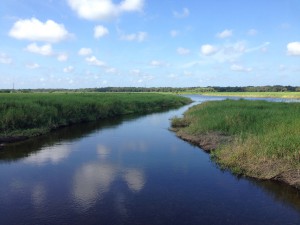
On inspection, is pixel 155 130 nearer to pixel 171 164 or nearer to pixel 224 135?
pixel 224 135

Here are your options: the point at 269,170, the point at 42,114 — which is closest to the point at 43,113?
the point at 42,114

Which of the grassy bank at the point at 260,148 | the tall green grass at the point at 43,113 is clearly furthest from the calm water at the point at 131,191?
the tall green grass at the point at 43,113

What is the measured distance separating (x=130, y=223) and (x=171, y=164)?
6539 mm

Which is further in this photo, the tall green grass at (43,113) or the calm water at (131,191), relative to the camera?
the tall green grass at (43,113)

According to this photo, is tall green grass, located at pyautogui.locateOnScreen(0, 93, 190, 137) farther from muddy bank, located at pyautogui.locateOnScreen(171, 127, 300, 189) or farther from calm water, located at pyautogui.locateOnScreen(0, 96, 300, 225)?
muddy bank, located at pyautogui.locateOnScreen(171, 127, 300, 189)

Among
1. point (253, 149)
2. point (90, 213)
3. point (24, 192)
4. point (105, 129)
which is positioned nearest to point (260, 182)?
point (253, 149)

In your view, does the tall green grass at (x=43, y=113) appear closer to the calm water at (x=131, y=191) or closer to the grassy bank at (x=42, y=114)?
the grassy bank at (x=42, y=114)

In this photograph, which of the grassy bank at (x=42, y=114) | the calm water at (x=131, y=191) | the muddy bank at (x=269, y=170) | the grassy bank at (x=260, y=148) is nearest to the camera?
the calm water at (x=131, y=191)

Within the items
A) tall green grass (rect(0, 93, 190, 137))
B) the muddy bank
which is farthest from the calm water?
tall green grass (rect(0, 93, 190, 137))

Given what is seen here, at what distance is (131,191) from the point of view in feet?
35.6

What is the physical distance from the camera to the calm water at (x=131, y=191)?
884 centimetres

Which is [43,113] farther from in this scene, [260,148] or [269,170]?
[269,170]

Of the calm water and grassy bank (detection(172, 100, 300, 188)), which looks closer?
the calm water

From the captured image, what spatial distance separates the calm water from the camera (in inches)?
348
